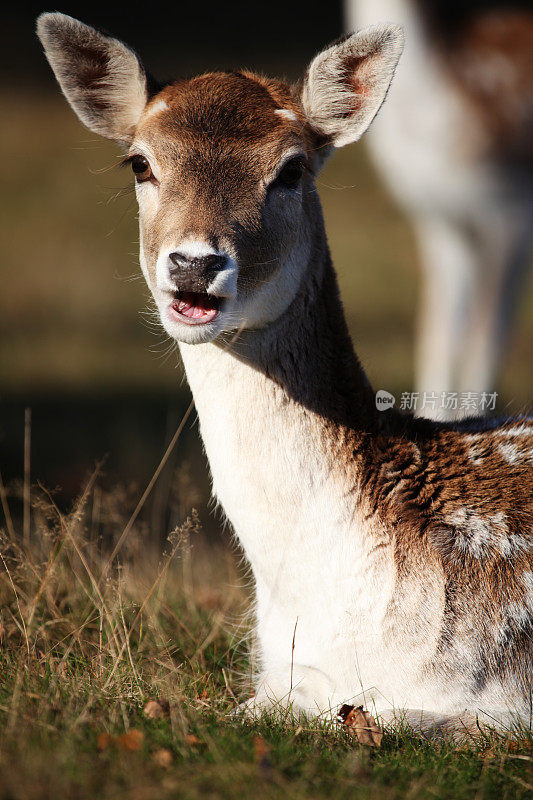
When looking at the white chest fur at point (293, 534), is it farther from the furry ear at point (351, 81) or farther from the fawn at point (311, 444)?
the furry ear at point (351, 81)

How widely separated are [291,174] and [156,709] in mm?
1965

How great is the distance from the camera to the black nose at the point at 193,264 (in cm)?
326

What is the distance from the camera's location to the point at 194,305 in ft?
11.1

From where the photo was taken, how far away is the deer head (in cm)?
339

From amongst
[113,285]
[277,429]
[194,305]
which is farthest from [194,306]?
[113,285]

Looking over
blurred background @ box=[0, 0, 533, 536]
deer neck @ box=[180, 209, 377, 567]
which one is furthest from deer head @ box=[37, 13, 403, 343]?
blurred background @ box=[0, 0, 533, 536]

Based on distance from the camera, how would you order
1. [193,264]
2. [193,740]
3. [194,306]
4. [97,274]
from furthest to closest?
[97,274], [194,306], [193,264], [193,740]

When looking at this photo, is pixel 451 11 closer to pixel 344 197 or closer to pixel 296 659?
pixel 296 659

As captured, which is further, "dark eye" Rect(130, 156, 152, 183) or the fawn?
"dark eye" Rect(130, 156, 152, 183)

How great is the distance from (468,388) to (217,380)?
431 centimetres

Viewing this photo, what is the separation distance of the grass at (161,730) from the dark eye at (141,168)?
1252 mm

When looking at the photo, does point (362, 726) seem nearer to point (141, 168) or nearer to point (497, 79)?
point (141, 168)

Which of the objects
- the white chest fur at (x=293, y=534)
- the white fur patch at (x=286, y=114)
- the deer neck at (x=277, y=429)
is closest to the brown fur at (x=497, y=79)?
the white fur patch at (x=286, y=114)

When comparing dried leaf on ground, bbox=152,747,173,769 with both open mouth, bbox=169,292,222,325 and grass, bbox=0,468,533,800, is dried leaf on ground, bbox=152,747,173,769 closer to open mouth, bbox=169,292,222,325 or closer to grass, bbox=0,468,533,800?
grass, bbox=0,468,533,800
